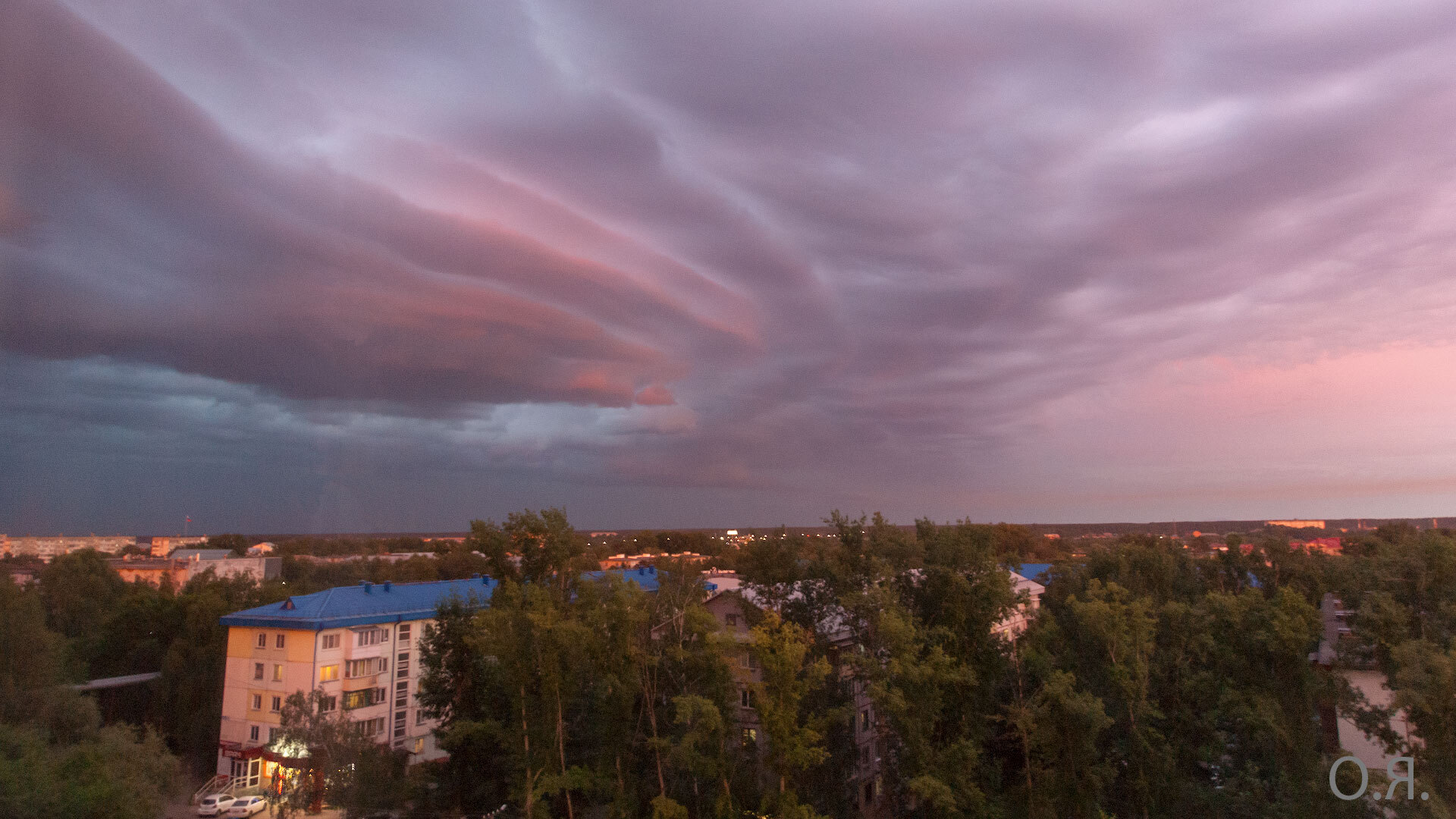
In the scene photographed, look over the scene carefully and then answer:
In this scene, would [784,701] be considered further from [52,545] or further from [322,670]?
[52,545]

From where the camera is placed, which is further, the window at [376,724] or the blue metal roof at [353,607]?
the blue metal roof at [353,607]

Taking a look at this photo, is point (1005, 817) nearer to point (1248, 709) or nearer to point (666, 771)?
point (1248, 709)

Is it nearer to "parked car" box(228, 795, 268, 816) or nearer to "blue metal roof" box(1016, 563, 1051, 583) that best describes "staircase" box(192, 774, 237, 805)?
"parked car" box(228, 795, 268, 816)

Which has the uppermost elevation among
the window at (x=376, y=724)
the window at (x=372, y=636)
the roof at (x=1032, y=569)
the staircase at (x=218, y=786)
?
the window at (x=372, y=636)

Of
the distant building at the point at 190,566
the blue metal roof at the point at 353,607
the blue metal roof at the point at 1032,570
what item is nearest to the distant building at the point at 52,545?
the distant building at the point at 190,566

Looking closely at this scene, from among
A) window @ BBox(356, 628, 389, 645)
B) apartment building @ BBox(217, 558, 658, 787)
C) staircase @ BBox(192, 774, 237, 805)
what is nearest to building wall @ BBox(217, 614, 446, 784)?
Answer: apartment building @ BBox(217, 558, 658, 787)

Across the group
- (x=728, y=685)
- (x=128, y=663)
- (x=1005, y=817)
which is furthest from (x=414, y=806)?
(x=128, y=663)

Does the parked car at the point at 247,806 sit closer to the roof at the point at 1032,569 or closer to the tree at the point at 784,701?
the tree at the point at 784,701
